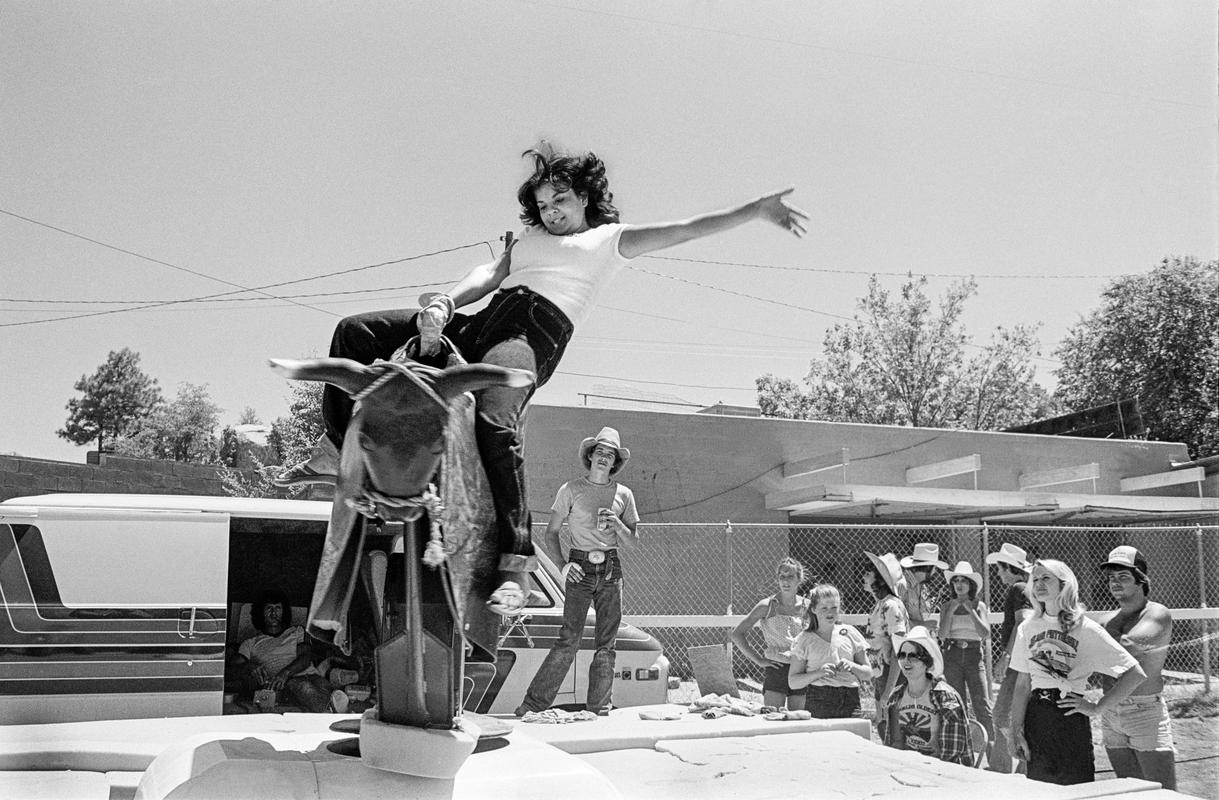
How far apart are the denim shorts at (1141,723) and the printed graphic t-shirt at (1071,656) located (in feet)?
1.17

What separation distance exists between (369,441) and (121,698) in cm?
422

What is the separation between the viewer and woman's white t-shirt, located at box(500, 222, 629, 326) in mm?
2939

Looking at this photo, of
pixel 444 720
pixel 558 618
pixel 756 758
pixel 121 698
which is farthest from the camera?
pixel 558 618

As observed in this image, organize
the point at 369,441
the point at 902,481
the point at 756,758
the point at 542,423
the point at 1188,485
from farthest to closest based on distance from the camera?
the point at 1188,485, the point at 902,481, the point at 542,423, the point at 756,758, the point at 369,441

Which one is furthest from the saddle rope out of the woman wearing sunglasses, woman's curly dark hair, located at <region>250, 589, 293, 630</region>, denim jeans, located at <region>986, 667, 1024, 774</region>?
woman's curly dark hair, located at <region>250, 589, 293, 630</region>

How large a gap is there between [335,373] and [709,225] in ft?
4.44

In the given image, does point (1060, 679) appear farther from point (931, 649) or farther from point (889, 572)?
point (889, 572)

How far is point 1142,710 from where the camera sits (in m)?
5.05

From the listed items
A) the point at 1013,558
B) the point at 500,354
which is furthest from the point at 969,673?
the point at 500,354

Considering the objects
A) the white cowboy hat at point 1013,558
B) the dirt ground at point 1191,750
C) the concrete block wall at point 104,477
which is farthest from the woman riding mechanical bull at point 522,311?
the concrete block wall at point 104,477

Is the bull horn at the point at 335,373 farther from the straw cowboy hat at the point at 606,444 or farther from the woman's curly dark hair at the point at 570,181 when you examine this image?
the straw cowboy hat at the point at 606,444

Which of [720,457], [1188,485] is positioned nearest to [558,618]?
[720,457]

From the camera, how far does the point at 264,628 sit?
263 inches

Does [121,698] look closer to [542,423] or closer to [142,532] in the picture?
[142,532]
